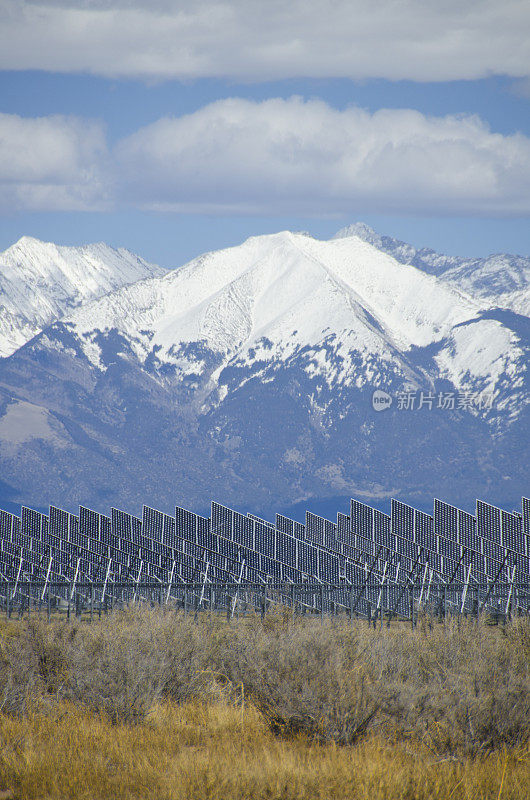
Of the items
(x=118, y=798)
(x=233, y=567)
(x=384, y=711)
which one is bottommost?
(x=118, y=798)

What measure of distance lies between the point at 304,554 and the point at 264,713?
95.4ft

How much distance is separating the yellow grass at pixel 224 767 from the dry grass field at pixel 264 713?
3cm

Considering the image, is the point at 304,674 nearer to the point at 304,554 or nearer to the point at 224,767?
the point at 224,767

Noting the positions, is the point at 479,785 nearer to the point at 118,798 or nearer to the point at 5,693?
the point at 118,798

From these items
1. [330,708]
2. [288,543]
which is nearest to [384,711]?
[330,708]

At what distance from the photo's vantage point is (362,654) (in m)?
19.7

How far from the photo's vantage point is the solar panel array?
42.2m

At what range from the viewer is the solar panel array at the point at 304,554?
42219 millimetres

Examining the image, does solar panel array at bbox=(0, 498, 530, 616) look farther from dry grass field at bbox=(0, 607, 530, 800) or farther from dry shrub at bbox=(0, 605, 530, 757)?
dry grass field at bbox=(0, 607, 530, 800)

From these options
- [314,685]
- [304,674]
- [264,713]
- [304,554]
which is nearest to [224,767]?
[314,685]

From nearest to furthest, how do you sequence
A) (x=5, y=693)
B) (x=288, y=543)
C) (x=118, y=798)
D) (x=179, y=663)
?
(x=118, y=798), (x=5, y=693), (x=179, y=663), (x=288, y=543)

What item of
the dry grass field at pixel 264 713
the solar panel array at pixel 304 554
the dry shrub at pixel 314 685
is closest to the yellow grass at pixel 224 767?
the dry grass field at pixel 264 713

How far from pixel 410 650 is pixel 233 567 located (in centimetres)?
2778

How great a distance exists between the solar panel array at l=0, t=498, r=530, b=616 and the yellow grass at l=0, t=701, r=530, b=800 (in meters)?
21.2
